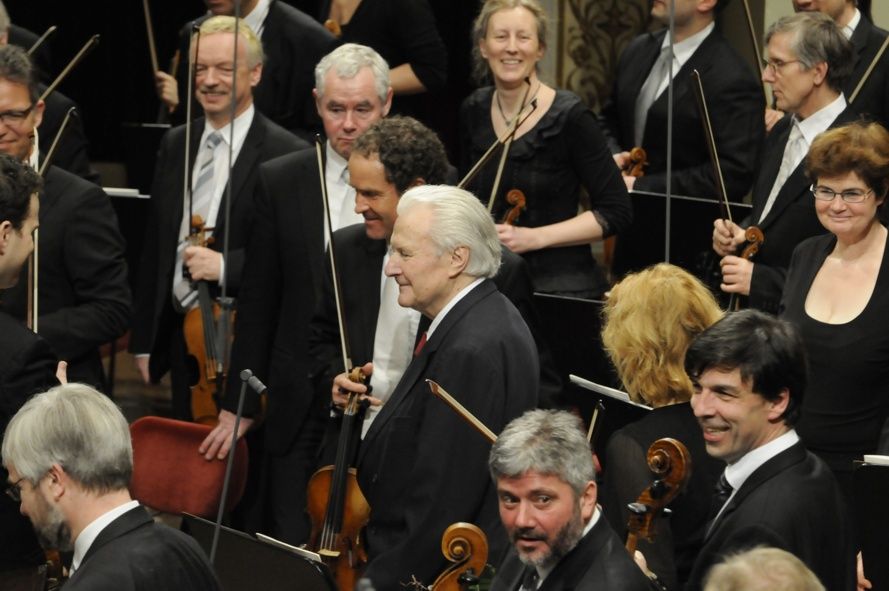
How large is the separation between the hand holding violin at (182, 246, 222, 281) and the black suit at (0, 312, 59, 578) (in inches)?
54.4

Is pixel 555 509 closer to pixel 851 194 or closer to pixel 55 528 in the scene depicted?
pixel 55 528

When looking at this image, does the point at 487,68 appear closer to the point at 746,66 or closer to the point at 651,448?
the point at 746,66

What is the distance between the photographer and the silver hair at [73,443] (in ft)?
9.95

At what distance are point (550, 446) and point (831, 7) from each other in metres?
2.68

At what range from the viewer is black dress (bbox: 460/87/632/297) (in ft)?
16.5

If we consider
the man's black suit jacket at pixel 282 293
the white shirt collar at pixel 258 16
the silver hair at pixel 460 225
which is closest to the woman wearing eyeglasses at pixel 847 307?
the silver hair at pixel 460 225

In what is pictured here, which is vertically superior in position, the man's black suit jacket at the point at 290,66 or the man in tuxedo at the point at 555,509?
the man's black suit jacket at the point at 290,66

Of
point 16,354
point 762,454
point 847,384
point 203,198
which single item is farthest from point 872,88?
point 16,354

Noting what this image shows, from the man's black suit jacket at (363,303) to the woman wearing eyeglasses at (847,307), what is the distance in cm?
63

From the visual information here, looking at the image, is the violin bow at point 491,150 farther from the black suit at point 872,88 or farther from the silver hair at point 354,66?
the black suit at point 872,88

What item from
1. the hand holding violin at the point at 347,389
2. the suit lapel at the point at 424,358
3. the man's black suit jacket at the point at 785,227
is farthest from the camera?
the man's black suit jacket at the point at 785,227

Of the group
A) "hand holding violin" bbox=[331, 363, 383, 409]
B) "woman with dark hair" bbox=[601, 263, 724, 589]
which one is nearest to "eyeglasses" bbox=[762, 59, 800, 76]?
"woman with dark hair" bbox=[601, 263, 724, 589]

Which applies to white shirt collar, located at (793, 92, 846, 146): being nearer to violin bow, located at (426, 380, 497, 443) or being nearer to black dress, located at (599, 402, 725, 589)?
black dress, located at (599, 402, 725, 589)

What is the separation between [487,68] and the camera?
17.7 ft
